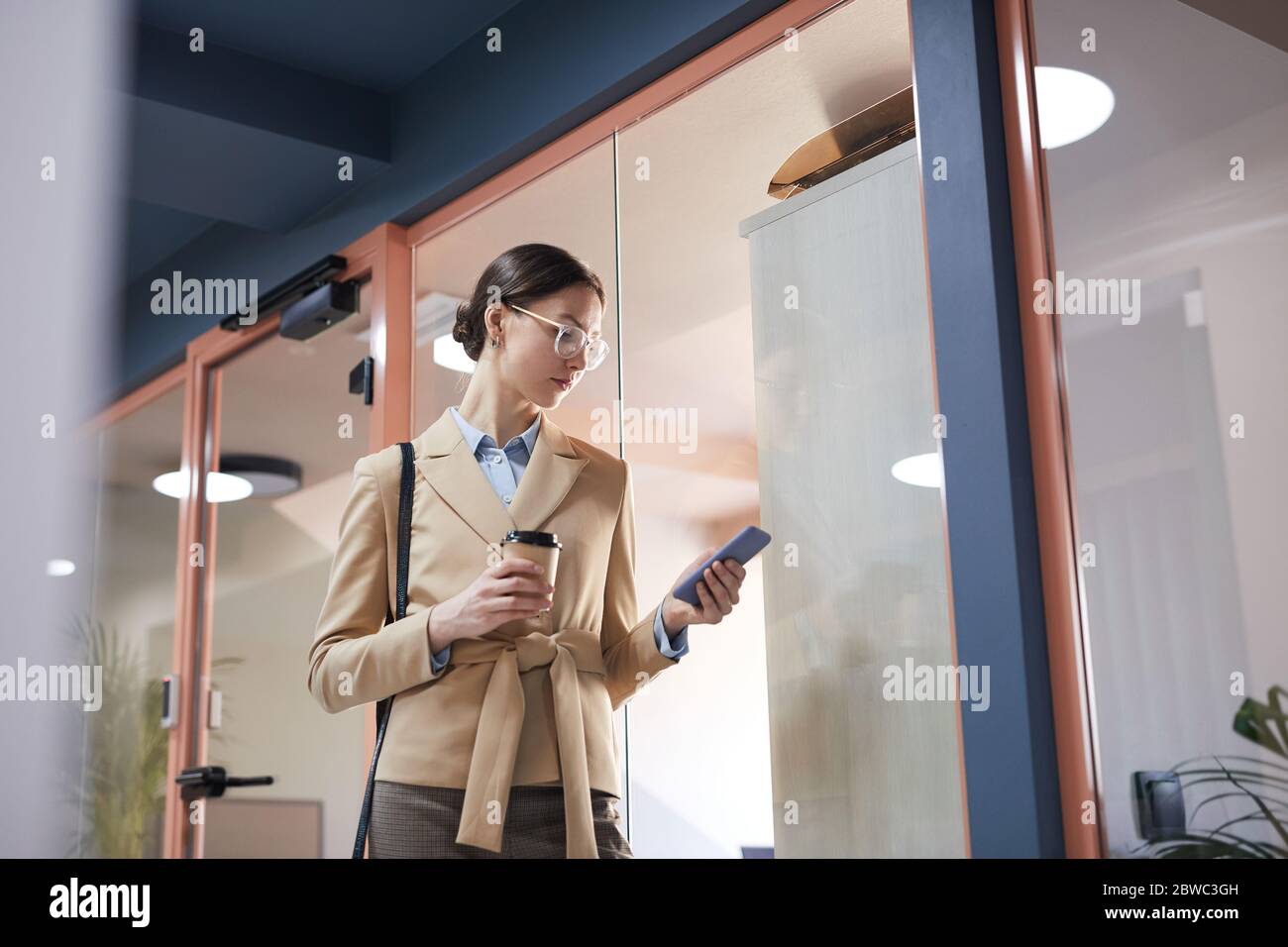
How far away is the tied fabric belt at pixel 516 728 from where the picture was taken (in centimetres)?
146

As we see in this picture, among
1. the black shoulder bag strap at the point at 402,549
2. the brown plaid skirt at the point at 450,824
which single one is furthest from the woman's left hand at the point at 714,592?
the black shoulder bag strap at the point at 402,549

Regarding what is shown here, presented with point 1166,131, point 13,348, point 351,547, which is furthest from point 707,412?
point 13,348

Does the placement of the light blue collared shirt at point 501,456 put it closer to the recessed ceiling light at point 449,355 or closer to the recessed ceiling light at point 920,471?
the recessed ceiling light at point 920,471

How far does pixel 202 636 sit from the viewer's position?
333 cm

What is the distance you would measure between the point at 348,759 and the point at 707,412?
1.34 m

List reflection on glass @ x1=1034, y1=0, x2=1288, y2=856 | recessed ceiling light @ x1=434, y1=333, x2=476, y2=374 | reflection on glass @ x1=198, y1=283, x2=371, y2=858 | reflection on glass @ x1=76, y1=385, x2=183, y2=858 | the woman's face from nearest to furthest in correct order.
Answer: reflection on glass @ x1=1034, y1=0, x2=1288, y2=856
the woman's face
recessed ceiling light @ x1=434, y1=333, x2=476, y2=374
reflection on glass @ x1=198, y1=283, x2=371, y2=858
reflection on glass @ x1=76, y1=385, x2=183, y2=858

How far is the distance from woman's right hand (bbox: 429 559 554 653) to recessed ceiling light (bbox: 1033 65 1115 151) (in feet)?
2.90

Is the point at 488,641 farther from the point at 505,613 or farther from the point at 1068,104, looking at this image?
the point at 1068,104

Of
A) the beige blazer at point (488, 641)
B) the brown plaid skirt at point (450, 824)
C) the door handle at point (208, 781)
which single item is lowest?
the brown plaid skirt at point (450, 824)

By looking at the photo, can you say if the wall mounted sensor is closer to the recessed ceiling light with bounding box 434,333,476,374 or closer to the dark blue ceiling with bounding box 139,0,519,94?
the recessed ceiling light with bounding box 434,333,476,374

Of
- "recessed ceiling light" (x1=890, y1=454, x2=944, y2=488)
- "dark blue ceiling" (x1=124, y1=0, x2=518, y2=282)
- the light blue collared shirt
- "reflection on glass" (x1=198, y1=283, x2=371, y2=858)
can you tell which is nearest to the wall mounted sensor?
"reflection on glass" (x1=198, y1=283, x2=371, y2=858)

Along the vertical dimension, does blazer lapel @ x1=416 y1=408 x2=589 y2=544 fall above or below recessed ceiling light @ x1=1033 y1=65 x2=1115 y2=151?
below

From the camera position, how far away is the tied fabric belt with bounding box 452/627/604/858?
4.78 feet
